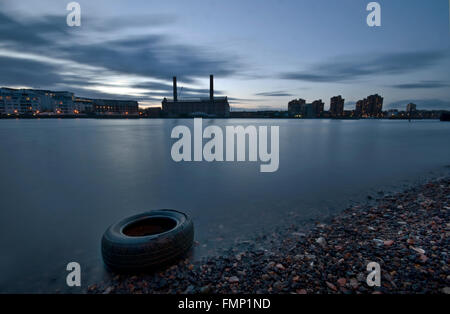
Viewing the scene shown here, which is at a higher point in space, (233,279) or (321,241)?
(321,241)

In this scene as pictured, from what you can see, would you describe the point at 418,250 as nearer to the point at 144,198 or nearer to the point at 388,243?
the point at 388,243

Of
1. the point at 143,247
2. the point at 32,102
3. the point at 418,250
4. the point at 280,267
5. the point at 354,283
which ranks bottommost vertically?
the point at 280,267

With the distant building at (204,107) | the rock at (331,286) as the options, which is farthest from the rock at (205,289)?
the distant building at (204,107)

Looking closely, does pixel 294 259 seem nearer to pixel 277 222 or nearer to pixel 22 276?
pixel 277 222

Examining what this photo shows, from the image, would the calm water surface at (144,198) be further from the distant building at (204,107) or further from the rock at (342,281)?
the distant building at (204,107)

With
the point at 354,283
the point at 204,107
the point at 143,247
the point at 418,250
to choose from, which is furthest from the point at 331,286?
the point at 204,107

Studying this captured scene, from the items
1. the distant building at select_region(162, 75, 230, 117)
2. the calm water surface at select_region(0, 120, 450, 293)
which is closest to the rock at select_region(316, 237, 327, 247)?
the calm water surface at select_region(0, 120, 450, 293)

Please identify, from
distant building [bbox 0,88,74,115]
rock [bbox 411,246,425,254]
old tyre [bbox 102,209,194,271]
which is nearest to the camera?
old tyre [bbox 102,209,194,271]

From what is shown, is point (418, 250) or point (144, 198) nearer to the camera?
point (418, 250)

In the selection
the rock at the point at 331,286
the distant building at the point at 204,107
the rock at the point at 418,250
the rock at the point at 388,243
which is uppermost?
the distant building at the point at 204,107

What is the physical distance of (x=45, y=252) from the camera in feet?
17.0

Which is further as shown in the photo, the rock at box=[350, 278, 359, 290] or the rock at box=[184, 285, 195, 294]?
the rock at box=[184, 285, 195, 294]

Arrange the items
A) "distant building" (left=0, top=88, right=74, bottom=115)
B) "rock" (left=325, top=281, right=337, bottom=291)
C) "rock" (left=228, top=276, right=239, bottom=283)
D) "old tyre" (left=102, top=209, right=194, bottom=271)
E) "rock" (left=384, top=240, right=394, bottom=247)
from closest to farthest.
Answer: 1. "rock" (left=325, top=281, right=337, bottom=291)
2. "rock" (left=228, top=276, right=239, bottom=283)
3. "old tyre" (left=102, top=209, right=194, bottom=271)
4. "rock" (left=384, top=240, right=394, bottom=247)
5. "distant building" (left=0, top=88, right=74, bottom=115)

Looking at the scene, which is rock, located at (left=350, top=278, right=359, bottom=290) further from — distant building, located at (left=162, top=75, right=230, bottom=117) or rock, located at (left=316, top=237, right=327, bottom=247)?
distant building, located at (left=162, top=75, right=230, bottom=117)
